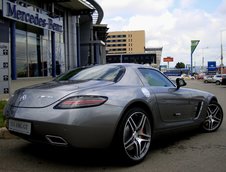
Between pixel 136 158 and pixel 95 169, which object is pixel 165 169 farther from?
pixel 95 169

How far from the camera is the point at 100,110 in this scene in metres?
4.48

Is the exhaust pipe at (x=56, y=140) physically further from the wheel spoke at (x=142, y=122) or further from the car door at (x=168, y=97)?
the car door at (x=168, y=97)


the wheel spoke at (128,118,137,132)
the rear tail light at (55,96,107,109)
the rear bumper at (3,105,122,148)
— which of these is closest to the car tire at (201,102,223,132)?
the wheel spoke at (128,118,137,132)

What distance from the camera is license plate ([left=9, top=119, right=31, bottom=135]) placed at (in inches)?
179

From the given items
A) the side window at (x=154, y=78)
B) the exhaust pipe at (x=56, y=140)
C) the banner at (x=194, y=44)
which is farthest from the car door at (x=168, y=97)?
the banner at (x=194, y=44)

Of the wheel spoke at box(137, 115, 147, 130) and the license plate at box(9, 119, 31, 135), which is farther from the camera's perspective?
the wheel spoke at box(137, 115, 147, 130)

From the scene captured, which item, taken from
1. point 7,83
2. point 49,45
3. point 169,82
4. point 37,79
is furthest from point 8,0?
point 169,82

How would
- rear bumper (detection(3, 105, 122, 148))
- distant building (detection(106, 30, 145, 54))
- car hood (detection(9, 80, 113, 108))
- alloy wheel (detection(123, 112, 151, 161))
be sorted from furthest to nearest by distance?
distant building (detection(106, 30, 145, 54)), alloy wheel (detection(123, 112, 151, 161)), car hood (detection(9, 80, 113, 108)), rear bumper (detection(3, 105, 122, 148))

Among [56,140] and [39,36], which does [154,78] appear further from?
[39,36]

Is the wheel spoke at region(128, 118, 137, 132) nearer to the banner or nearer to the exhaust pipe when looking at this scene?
the exhaust pipe

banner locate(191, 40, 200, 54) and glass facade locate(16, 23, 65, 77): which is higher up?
banner locate(191, 40, 200, 54)

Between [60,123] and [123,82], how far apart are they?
126 cm

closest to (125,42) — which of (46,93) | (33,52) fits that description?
(33,52)

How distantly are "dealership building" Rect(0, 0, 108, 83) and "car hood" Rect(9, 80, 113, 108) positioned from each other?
528 centimetres
